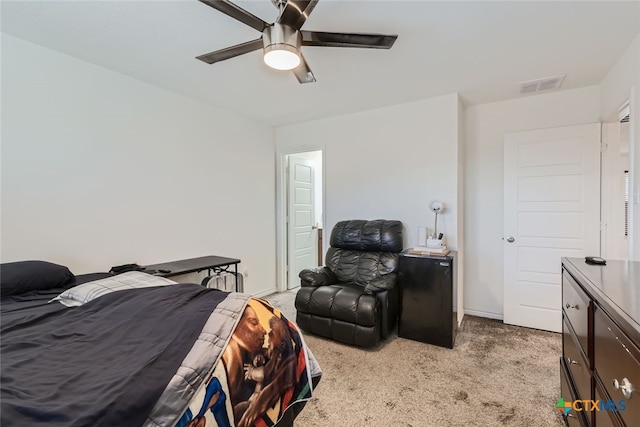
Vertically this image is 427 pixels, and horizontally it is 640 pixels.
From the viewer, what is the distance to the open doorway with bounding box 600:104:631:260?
272 cm

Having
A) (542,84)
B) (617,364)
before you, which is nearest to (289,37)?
(617,364)

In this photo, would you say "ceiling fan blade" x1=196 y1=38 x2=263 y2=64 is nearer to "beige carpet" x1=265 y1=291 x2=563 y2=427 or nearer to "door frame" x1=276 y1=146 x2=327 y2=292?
"beige carpet" x1=265 y1=291 x2=563 y2=427

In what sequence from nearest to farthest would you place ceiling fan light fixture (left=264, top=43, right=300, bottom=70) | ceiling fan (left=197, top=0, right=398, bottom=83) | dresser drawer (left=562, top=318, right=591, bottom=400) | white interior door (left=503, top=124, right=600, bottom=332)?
dresser drawer (left=562, top=318, right=591, bottom=400), ceiling fan (left=197, top=0, right=398, bottom=83), ceiling fan light fixture (left=264, top=43, right=300, bottom=70), white interior door (left=503, top=124, right=600, bottom=332)

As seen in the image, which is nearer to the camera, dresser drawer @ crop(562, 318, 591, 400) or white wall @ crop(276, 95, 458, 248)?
dresser drawer @ crop(562, 318, 591, 400)

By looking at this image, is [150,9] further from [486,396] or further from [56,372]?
[486,396]

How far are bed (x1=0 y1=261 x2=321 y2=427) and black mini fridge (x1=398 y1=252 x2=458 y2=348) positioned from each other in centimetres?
162

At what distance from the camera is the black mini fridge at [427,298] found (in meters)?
2.62

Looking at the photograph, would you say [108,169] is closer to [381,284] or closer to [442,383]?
[381,284]

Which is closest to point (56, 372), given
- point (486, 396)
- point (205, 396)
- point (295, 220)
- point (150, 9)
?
point (205, 396)

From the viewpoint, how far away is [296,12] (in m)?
1.44

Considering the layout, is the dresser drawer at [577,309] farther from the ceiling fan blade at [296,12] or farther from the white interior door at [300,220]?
the white interior door at [300,220]

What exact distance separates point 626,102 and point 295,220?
3.76m

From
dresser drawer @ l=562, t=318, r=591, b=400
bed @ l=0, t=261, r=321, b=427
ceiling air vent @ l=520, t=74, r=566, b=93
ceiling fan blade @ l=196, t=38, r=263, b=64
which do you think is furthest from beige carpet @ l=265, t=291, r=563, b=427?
ceiling air vent @ l=520, t=74, r=566, b=93

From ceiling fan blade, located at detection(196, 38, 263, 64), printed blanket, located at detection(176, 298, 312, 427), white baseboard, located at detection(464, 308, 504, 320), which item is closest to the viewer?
printed blanket, located at detection(176, 298, 312, 427)
